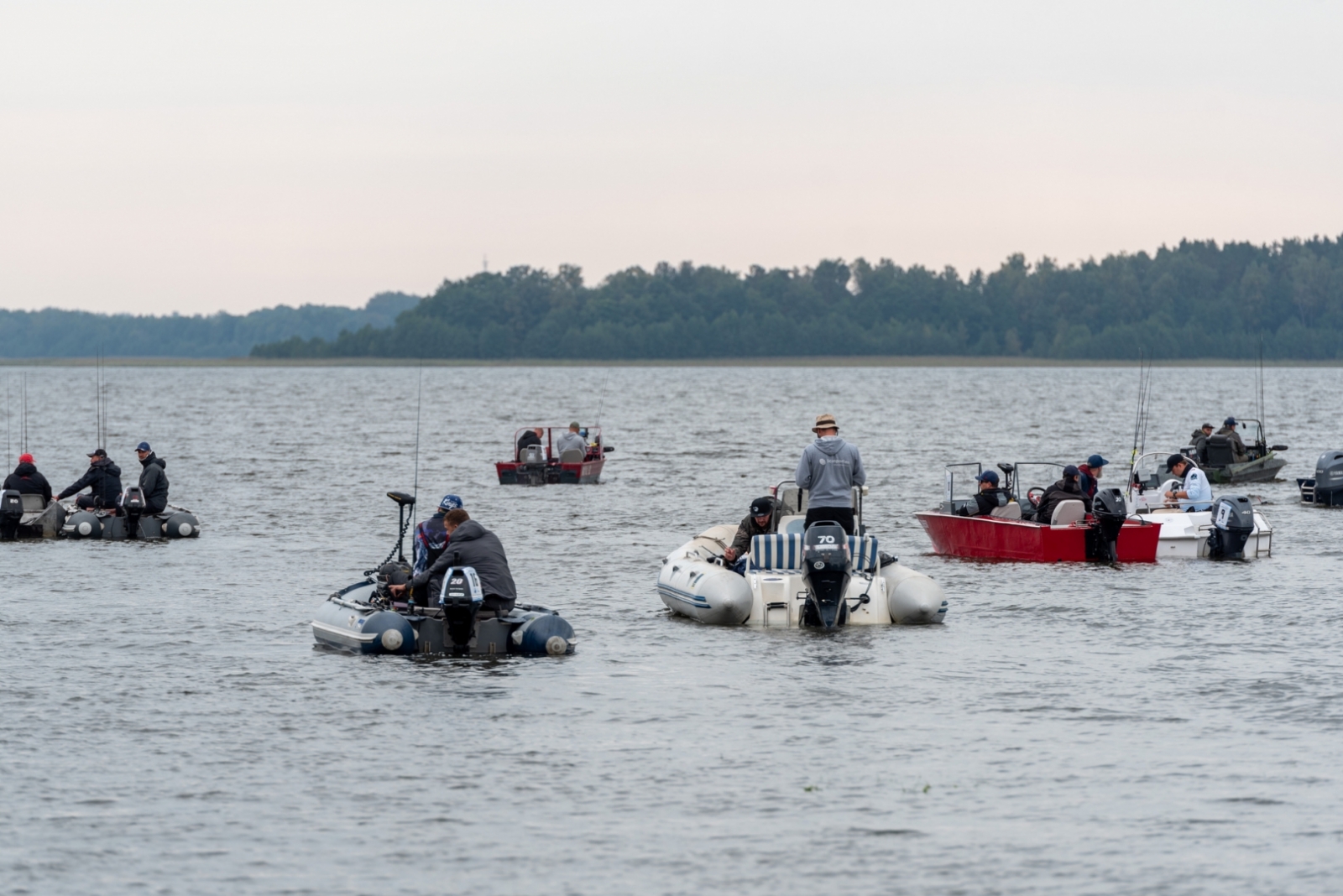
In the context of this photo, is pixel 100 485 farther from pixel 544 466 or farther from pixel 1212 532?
pixel 1212 532

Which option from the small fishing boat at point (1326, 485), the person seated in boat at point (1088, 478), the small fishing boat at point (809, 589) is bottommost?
the small fishing boat at point (809, 589)

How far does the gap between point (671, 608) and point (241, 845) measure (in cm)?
1029

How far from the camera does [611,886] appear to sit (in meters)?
10.5

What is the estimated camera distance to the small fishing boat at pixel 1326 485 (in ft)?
119

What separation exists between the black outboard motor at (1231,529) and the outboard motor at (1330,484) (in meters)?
10.8

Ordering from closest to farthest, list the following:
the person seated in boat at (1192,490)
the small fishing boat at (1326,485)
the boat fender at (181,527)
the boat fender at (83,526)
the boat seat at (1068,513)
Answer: the boat seat at (1068,513)
the person seated in boat at (1192,490)
the boat fender at (83,526)
the boat fender at (181,527)
the small fishing boat at (1326,485)

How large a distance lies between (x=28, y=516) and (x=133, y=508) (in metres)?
1.89

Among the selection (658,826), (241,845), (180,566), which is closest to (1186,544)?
(180,566)

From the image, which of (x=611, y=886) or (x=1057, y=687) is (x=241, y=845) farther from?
(x=1057, y=687)

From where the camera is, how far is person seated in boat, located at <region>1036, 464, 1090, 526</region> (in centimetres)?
2555

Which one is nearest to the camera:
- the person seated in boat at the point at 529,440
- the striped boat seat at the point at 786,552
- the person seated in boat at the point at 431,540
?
the person seated in boat at the point at 431,540

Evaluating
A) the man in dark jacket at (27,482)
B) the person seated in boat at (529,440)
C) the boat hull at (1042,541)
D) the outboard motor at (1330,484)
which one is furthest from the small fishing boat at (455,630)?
the person seated in boat at (529,440)

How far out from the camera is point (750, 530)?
68.0 feet

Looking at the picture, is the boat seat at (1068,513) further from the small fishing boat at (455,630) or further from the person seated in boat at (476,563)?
the person seated in boat at (476,563)
